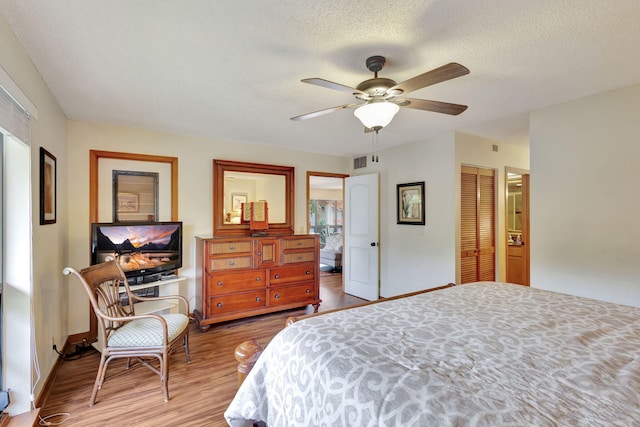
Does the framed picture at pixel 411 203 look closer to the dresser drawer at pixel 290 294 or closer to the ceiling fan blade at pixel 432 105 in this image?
the dresser drawer at pixel 290 294

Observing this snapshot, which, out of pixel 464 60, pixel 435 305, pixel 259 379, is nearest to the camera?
pixel 259 379

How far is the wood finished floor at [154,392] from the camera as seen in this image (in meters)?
1.94

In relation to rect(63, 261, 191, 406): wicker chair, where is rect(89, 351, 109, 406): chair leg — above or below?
below

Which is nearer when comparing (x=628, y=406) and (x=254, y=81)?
(x=628, y=406)

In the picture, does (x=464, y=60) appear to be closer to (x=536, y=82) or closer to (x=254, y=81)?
(x=536, y=82)

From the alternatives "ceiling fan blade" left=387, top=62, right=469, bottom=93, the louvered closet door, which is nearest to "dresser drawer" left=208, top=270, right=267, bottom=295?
the louvered closet door

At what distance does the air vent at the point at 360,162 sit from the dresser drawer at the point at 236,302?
101 inches

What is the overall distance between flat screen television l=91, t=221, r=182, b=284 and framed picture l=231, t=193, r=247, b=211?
807 mm

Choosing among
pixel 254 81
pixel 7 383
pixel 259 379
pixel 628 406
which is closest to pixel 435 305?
pixel 628 406

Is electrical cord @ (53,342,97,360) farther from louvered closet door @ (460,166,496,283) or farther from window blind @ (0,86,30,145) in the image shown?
louvered closet door @ (460,166,496,283)

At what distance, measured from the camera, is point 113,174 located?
3.37m

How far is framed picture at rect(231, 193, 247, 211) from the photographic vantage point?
4.06 m

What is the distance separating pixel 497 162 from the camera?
159 inches

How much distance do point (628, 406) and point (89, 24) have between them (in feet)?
8.87
